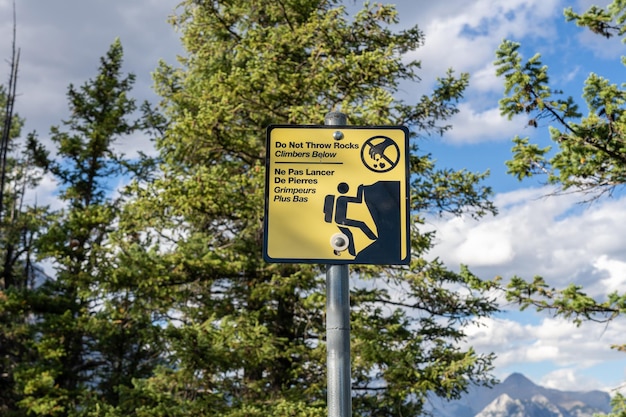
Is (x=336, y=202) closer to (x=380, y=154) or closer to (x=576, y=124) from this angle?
(x=380, y=154)

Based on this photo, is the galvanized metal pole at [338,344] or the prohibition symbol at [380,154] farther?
the prohibition symbol at [380,154]

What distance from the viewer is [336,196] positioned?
2467mm

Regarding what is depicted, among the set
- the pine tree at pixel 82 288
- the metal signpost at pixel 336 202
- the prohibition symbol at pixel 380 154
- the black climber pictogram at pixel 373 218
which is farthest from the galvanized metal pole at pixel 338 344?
the pine tree at pixel 82 288

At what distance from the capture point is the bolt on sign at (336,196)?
2430 millimetres

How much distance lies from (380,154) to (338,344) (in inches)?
31.2

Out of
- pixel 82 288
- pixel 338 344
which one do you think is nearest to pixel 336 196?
pixel 338 344

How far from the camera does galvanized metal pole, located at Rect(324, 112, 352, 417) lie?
7.50 ft

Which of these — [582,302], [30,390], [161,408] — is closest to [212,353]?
[161,408]

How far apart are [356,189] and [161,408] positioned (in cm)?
751

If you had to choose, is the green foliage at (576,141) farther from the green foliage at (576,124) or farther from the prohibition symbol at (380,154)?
the prohibition symbol at (380,154)

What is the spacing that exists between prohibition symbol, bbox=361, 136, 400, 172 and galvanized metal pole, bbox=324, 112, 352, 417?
435 millimetres

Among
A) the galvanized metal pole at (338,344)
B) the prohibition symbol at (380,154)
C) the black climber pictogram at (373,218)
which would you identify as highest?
the prohibition symbol at (380,154)

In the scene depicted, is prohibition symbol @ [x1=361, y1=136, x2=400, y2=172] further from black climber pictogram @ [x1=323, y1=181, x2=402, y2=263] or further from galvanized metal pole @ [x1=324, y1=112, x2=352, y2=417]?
galvanized metal pole @ [x1=324, y1=112, x2=352, y2=417]

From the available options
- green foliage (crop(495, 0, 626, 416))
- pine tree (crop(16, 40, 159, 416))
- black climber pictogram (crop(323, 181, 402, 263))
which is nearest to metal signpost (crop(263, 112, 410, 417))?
black climber pictogram (crop(323, 181, 402, 263))
